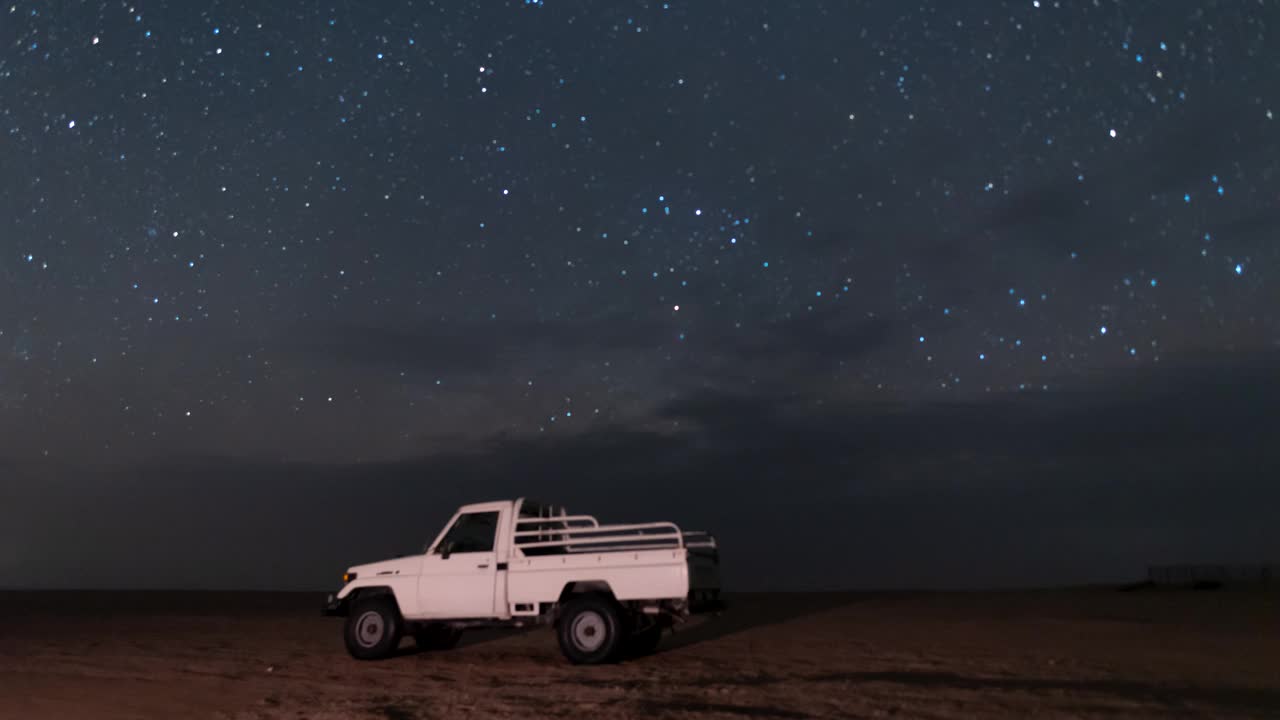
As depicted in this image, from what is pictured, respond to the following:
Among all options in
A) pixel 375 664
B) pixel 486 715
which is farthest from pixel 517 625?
pixel 486 715

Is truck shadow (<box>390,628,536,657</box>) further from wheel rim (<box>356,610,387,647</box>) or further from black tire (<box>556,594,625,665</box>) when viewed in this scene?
black tire (<box>556,594,625,665</box>)

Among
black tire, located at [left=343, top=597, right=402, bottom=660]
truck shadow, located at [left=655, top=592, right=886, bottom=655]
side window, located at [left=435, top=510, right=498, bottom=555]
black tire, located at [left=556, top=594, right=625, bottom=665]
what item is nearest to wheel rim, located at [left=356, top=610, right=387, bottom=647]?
black tire, located at [left=343, top=597, right=402, bottom=660]

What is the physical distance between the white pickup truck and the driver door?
0.02m

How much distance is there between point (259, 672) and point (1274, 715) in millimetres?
13210

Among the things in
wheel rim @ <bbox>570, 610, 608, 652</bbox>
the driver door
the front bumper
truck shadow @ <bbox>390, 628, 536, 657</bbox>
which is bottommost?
truck shadow @ <bbox>390, 628, 536, 657</bbox>

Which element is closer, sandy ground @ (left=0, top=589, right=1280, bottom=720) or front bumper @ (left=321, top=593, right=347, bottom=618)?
sandy ground @ (left=0, top=589, right=1280, bottom=720)

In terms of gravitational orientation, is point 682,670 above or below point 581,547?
below

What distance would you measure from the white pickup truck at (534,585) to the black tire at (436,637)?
4cm

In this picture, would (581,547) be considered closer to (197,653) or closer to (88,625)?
(197,653)

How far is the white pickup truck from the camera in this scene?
47.6 feet

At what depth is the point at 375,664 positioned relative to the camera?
15680 millimetres

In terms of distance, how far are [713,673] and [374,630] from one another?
232 inches

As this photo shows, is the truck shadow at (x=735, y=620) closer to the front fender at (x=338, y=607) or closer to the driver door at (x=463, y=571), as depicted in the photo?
the driver door at (x=463, y=571)

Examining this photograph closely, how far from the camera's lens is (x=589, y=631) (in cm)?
1468
